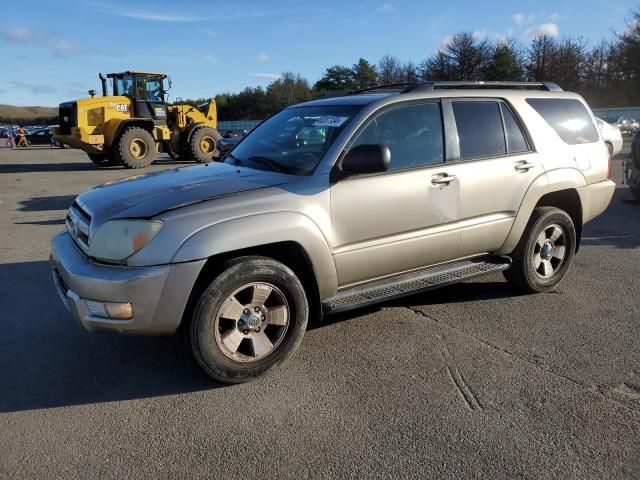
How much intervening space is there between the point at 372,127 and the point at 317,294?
1.30 metres

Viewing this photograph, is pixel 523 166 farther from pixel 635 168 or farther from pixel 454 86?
pixel 635 168

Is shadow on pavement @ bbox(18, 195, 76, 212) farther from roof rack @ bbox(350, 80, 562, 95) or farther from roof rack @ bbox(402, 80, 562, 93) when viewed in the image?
roof rack @ bbox(402, 80, 562, 93)

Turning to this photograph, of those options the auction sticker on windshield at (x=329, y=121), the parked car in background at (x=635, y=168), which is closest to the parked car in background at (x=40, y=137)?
the parked car in background at (x=635, y=168)

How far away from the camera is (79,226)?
3.50 m

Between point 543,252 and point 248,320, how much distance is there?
3.00 metres

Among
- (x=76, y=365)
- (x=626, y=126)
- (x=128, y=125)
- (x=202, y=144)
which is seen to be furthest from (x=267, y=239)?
(x=626, y=126)

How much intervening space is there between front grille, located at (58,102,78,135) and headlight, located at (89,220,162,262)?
16.4 m

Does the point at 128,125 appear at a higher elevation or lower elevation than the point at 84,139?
higher

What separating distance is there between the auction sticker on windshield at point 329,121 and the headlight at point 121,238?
5.13ft

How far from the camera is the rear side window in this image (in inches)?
189

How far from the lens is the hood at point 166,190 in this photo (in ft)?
10.4

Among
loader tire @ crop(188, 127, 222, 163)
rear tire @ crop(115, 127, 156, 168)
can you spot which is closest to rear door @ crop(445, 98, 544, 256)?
rear tire @ crop(115, 127, 156, 168)

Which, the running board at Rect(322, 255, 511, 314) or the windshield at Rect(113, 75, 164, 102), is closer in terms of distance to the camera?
the running board at Rect(322, 255, 511, 314)

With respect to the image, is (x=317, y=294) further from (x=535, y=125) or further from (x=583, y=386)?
(x=535, y=125)
